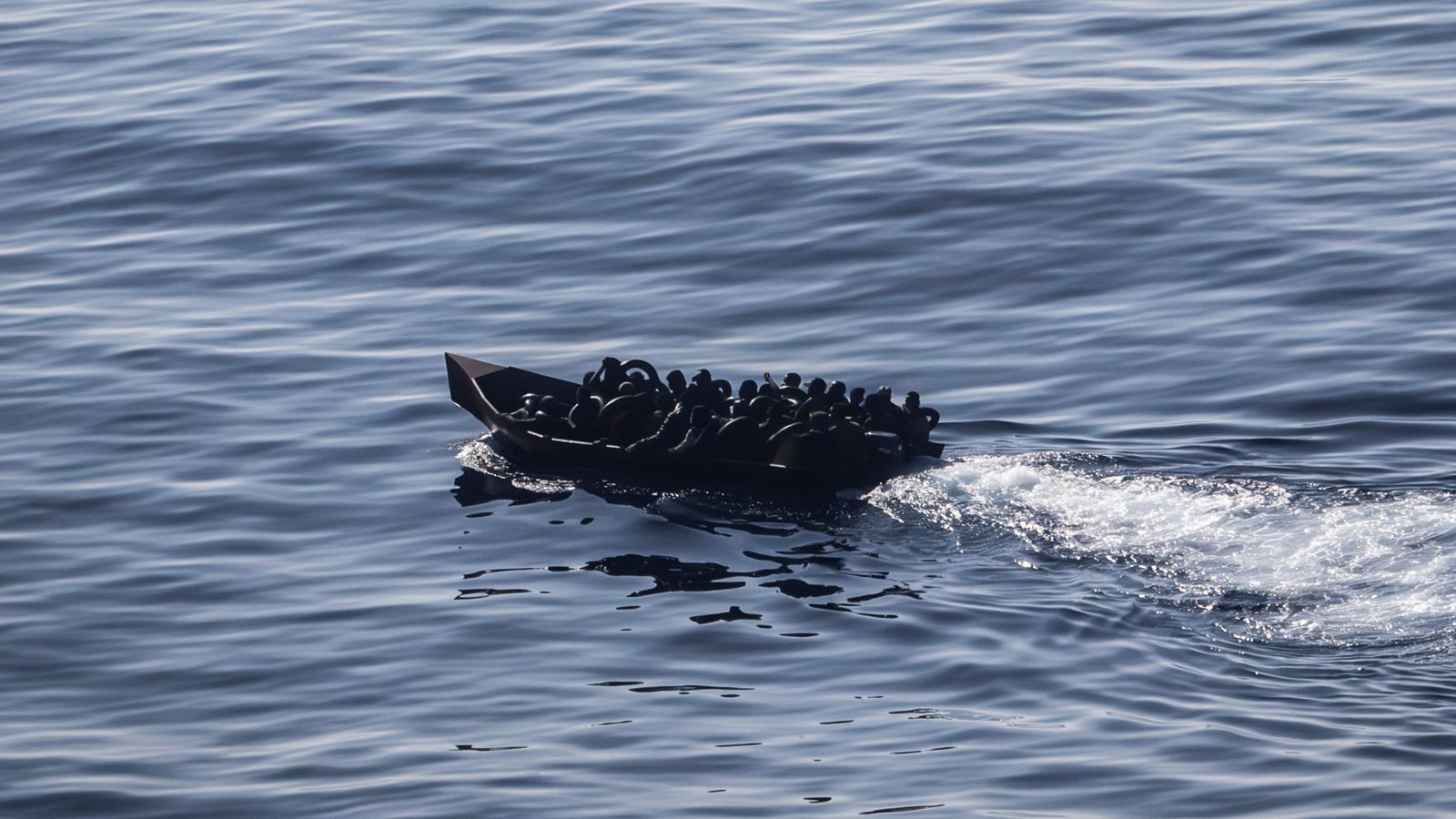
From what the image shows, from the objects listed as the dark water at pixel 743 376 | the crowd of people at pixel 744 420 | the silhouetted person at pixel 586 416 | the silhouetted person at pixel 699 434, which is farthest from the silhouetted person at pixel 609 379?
the silhouetted person at pixel 699 434

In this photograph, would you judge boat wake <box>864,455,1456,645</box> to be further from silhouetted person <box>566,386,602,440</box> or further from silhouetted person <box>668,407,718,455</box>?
silhouetted person <box>566,386,602,440</box>

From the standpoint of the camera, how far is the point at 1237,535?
12.7 metres

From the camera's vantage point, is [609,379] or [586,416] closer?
[586,416]

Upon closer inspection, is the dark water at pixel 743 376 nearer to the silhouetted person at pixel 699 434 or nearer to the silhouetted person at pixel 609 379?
the silhouetted person at pixel 699 434

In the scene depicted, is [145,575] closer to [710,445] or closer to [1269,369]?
[710,445]

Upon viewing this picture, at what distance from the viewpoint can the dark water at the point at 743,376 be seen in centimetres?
1059

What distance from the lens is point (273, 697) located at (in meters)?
11.7

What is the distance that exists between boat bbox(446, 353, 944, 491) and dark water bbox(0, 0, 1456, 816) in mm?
184

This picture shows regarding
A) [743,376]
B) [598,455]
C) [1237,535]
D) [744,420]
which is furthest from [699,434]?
[1237,535]

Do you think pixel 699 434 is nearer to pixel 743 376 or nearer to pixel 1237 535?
pixel 743 376

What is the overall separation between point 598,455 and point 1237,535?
4562 millimetres

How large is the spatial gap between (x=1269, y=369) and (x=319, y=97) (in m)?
15.4

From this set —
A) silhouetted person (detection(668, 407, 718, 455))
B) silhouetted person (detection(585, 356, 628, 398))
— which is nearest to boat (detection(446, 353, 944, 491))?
silhouetted person (detection(668, 407, 718, 455))

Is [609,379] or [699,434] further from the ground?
[609,379]
